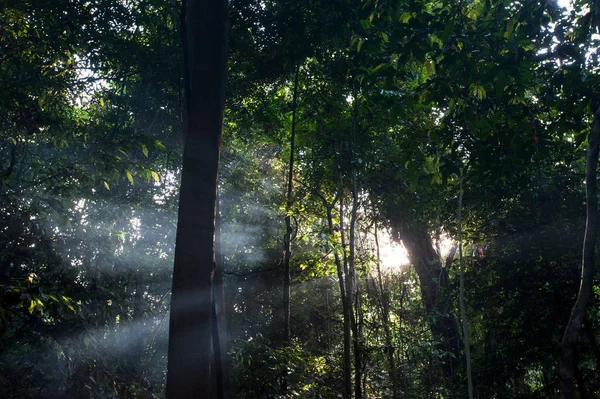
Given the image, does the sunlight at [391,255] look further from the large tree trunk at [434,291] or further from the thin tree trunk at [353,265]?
the thin tree trunk at [353,265]

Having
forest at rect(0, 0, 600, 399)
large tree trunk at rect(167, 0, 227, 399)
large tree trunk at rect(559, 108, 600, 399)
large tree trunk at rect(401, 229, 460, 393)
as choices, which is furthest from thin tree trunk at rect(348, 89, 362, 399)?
large tree trunk at rect(167, 0, 227, 399)

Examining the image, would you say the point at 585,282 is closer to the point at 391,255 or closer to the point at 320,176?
the point at 320,176

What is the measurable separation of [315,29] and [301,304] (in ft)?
21.0

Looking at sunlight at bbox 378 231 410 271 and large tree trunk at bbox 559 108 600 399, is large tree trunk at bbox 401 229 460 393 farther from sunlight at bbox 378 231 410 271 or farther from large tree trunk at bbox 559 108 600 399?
large tree trunk at bbox 559 108 600 399

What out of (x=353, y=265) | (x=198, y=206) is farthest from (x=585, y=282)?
(x=353, y=265)

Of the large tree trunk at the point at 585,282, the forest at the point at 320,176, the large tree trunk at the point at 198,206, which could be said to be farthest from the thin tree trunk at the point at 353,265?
the large tree trunk at the point at 198,206

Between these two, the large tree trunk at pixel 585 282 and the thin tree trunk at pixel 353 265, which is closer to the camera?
the large tree trunk at pixel 585 282

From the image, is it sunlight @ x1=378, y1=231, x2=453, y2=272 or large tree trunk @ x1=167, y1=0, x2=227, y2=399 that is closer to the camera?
large tree trunk @ x1=167, y1=0, x2=227, y2=399

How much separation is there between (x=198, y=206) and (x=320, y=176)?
134 inches

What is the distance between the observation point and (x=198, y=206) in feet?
8.84

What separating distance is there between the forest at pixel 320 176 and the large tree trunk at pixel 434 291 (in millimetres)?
88

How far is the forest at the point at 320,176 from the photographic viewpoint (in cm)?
272

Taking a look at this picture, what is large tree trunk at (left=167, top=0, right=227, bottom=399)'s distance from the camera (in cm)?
243

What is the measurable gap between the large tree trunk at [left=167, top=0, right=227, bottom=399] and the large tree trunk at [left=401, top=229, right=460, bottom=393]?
3823 millimetres
